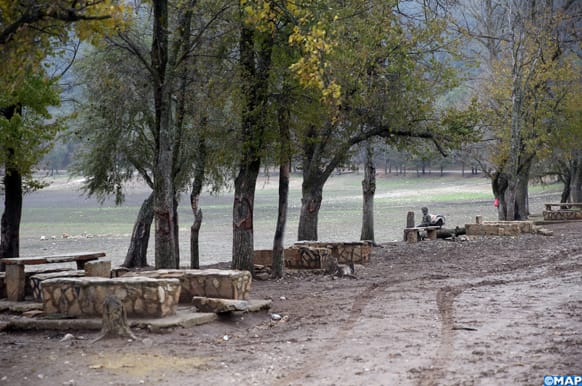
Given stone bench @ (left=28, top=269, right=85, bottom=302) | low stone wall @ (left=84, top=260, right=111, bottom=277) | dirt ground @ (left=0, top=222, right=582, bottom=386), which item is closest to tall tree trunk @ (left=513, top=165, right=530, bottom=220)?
dirt ground @ (left=0, top=222, right=582, bottom=386)

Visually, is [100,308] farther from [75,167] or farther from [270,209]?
[270,209]

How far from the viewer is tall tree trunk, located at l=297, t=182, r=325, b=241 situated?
23578mm

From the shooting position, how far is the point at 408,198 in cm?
7175

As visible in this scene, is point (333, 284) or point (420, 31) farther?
point (420, 31)

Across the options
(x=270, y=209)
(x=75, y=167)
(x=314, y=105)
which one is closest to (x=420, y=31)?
(x=314, y=105)

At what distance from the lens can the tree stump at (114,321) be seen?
987cm

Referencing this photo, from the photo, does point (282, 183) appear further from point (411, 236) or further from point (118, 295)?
point (411, 236)

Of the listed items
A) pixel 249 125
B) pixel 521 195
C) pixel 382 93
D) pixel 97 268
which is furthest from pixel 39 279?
pixel 521 195

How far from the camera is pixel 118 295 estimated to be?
1088cm

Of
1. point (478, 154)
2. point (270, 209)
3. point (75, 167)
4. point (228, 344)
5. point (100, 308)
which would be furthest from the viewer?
point (270, 209)

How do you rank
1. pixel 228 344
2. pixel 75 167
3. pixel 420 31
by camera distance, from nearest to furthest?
pixel 228 344
pixel 420 31
pixel 75 167

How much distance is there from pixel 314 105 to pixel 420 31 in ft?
20.1

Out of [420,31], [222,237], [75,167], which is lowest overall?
[222,237]

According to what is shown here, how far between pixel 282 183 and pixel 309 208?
20.8ft
